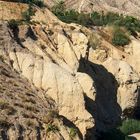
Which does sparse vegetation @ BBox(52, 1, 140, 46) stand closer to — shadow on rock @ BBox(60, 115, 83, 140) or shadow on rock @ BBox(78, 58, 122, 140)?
shadow on rock @ BBox(78, 58, 122, 140)

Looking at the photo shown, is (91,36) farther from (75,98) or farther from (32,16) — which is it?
(75,98)

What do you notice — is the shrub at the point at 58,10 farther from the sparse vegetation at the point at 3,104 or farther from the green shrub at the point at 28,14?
the sparse vegetation at the point at 3,104

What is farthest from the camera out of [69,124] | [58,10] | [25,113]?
[58,10]

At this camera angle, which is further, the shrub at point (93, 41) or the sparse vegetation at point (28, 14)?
the shrub at point (93, 41)

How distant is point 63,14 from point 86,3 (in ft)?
102

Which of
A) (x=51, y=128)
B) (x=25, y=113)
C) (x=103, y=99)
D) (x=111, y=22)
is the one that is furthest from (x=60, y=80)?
(x=111, y=22)

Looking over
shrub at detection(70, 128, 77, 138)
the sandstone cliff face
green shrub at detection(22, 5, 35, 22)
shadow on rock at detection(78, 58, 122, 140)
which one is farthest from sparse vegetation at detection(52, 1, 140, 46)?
shrub at detection(70, 128, 77, 138)

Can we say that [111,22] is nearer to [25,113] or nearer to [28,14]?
[28,14]

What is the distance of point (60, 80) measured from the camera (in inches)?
2040

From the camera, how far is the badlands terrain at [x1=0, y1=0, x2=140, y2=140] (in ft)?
148

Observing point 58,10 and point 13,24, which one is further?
point 58,10

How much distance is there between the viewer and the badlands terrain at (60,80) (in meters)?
45.2

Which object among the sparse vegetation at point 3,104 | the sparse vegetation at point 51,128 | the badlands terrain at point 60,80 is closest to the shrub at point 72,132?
the badlands terrain at point 60,80

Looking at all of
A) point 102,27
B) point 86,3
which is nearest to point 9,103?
point 102,27
